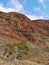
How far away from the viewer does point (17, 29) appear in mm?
139125

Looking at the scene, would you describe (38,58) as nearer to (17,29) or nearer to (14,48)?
(14,48)

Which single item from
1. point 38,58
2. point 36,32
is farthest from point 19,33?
point 38,58

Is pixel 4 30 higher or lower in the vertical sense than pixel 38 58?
higher

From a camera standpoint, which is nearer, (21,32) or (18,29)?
(21,32)

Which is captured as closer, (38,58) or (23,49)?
(23,49)

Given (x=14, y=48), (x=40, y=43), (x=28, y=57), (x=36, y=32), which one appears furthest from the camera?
(x=36, y=32)

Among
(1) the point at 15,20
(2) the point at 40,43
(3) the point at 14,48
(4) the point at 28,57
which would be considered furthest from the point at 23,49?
(1) the point at 15,20

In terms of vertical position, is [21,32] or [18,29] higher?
[18,29]

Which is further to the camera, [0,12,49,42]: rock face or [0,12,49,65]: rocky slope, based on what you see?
[0,12,49,42]: rock face

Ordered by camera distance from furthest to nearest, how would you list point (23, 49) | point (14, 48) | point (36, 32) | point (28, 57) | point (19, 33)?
point (36, 32) < point (19, 33) < point (28, 57) < point (23, 49) < point (14, 48)

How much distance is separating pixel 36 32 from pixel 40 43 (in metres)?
21.6

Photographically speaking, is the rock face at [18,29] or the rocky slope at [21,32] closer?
the rocky slope at [21,32]

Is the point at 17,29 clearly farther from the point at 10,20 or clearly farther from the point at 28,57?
the point at 28,57

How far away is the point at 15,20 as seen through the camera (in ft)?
473
